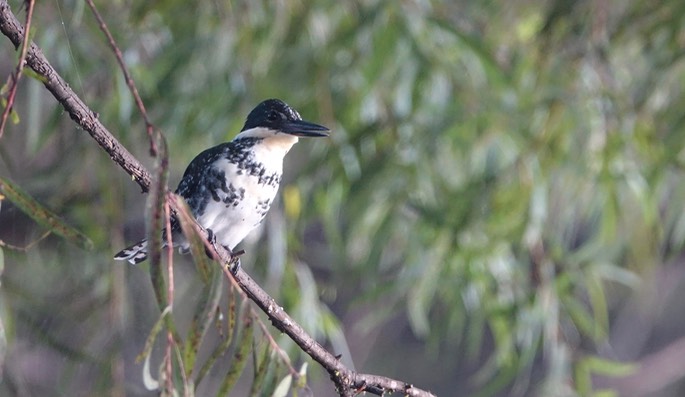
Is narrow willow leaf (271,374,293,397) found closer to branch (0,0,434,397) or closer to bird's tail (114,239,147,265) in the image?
branch (0,0,434,397)

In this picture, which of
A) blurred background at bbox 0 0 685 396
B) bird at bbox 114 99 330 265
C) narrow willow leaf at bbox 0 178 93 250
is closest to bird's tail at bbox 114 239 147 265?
bird at bbox 114 99 330 265

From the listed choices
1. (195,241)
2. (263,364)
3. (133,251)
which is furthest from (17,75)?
(133,251)

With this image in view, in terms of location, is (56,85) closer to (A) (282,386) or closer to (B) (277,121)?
(A) (282,386)

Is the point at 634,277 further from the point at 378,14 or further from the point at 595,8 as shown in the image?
the point at 378,14

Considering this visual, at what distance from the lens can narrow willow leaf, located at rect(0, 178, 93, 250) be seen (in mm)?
1398

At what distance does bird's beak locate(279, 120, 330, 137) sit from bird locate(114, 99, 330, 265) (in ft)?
0.10

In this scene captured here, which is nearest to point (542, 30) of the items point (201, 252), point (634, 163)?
point (634, 163)

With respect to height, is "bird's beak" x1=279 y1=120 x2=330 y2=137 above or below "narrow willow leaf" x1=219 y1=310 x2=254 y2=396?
above

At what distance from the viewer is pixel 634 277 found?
3.11 metres

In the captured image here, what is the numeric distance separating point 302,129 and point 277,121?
9 centimetres

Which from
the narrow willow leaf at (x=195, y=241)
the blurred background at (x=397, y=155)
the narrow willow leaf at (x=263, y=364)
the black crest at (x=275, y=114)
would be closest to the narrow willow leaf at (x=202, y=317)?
the narrow willow leaf at (x=195, y=241)

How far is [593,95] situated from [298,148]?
2.91 feet

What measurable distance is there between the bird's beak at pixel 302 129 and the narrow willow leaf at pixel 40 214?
60cm

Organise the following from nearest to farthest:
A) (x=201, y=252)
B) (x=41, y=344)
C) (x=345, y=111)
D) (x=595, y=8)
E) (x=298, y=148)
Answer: (x=201, y=252) → (x=41, y=344) → (x=345, y=111) → (x=595, y=8) → (x=298, y=148)
